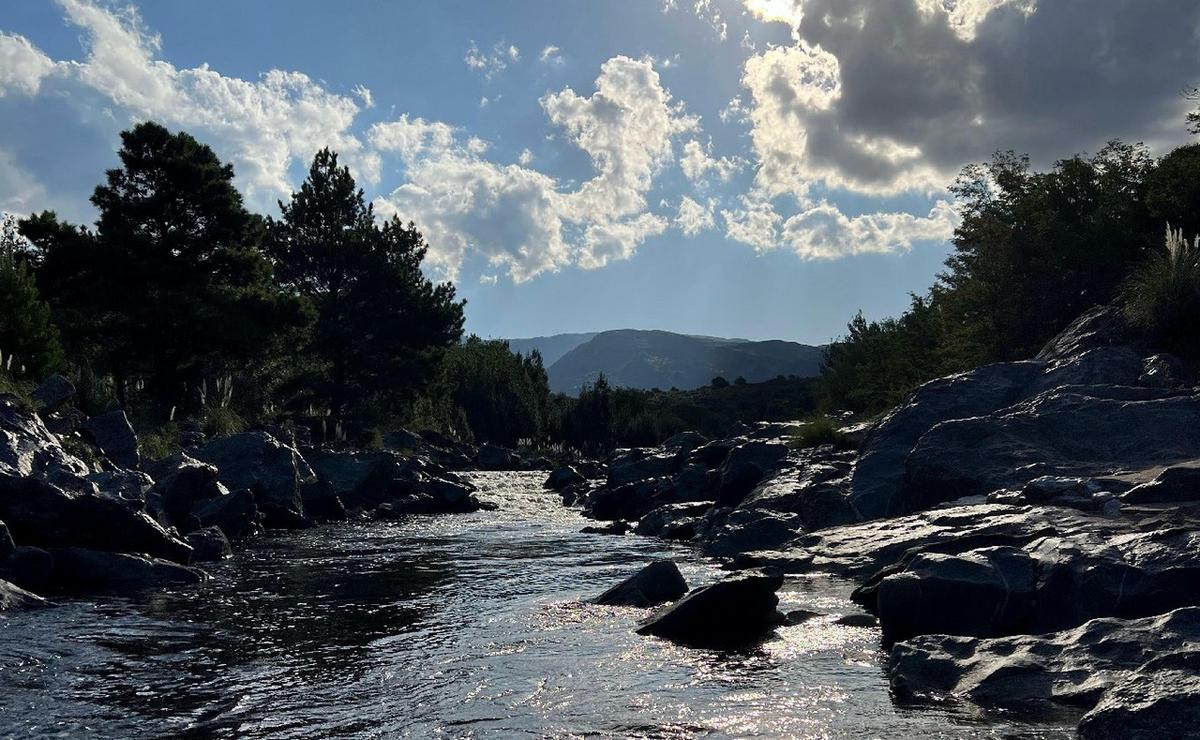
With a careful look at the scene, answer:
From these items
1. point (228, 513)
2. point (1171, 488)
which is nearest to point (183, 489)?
point (228, 513)

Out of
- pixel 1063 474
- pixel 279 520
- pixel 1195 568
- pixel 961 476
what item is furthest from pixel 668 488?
pixel 1195 568

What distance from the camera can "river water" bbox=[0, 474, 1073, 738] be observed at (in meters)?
7.45

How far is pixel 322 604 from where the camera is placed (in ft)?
43.5

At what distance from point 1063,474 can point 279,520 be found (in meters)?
18.8

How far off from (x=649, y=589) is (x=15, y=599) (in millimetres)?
8559

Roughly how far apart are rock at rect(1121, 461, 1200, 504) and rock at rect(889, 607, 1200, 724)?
4.30 metres

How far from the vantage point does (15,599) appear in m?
11.8

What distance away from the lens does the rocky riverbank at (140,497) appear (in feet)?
46.3

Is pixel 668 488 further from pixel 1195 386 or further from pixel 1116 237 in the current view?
pixel 1116 237

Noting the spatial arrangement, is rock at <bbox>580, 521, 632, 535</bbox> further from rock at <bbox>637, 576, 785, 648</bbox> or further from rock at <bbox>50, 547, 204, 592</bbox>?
rock at <bbox>637, 576, 785, 648</bbox>

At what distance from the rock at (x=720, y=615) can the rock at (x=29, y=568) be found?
9.34 meters

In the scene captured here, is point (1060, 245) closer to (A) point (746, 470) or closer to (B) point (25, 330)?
Result: (A) point (746, 470)

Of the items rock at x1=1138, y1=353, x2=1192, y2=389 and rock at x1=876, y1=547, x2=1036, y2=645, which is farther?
rock at x1=1138, y1=353, x2=1192, y2=389

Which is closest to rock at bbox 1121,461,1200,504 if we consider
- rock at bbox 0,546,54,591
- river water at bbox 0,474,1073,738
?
river water at bbox 0,474,1073,738
